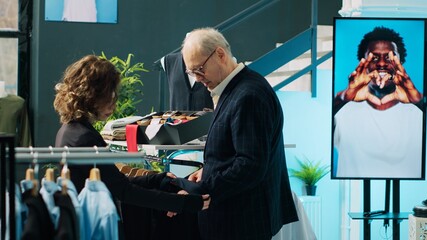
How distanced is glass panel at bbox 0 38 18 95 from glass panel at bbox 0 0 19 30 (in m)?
0.13

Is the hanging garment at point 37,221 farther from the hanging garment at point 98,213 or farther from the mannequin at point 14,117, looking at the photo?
the mannequin at point 14,117

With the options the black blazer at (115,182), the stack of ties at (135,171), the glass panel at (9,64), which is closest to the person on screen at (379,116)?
the stack of ties at (135,171)

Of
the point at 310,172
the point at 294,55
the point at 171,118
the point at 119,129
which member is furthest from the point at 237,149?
the point at 294,55

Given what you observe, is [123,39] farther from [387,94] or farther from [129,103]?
[387,94]

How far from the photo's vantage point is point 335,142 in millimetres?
5359

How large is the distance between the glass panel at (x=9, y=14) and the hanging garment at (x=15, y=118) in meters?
0.83

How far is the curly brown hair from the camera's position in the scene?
10.3 ft

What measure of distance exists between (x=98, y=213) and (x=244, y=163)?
3.12 ft

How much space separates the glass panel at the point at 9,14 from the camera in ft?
25.5

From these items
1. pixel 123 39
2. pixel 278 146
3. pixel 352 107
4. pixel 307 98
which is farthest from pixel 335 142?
pixel 123 39

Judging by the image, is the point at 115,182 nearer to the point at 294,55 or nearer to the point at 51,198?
the point at 51,198

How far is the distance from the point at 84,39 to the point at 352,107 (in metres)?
3.35

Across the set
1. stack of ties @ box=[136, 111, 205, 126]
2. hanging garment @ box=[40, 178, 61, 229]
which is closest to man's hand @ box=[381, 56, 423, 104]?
stack of ties @ box=[136, 111, 205, 126]

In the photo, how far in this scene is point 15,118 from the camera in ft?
23.9
